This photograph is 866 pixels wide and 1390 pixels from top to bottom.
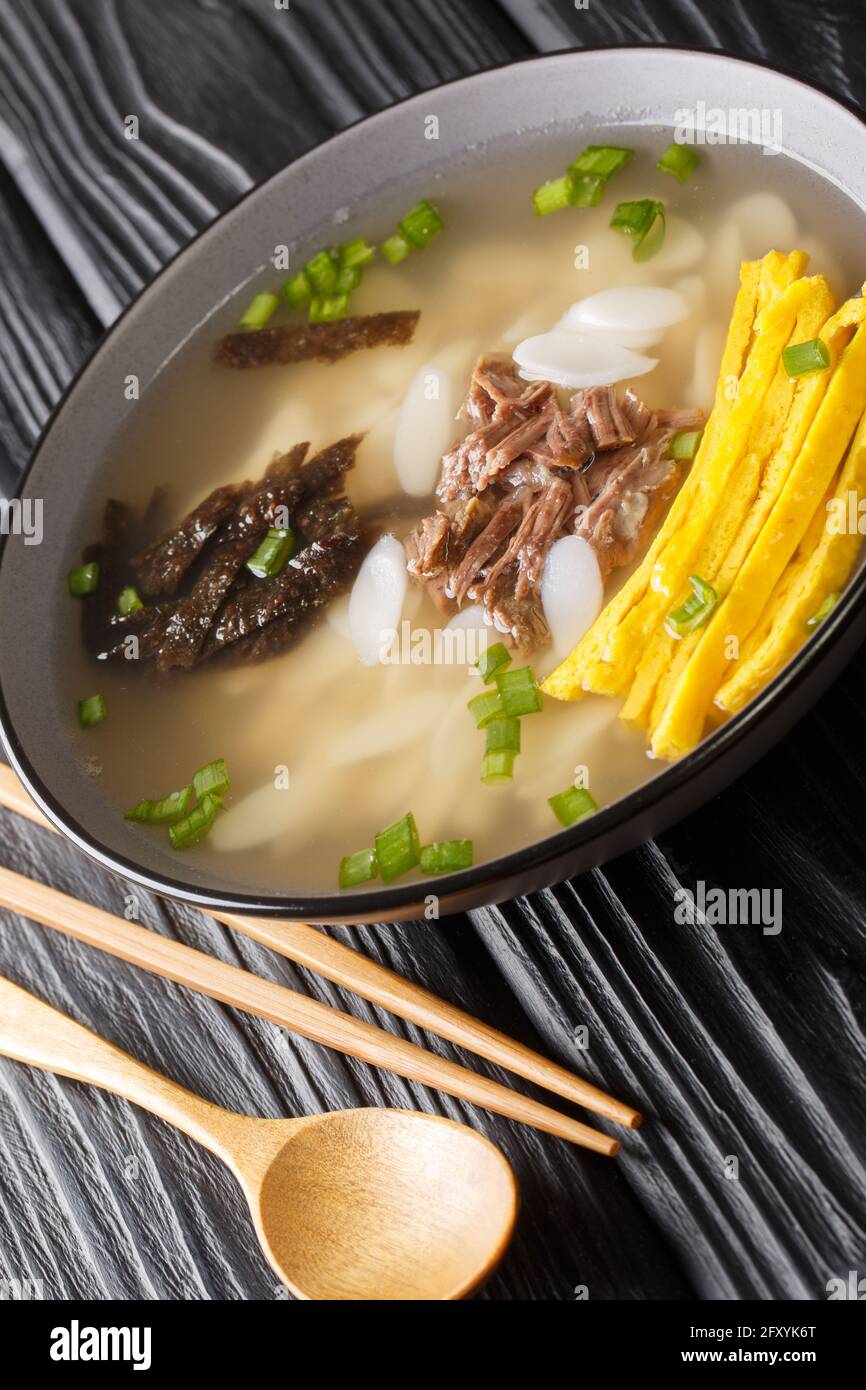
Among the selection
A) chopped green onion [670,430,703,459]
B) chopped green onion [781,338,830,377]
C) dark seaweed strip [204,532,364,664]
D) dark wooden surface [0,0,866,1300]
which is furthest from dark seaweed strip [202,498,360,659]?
chopped green onion [781,338,830,377]

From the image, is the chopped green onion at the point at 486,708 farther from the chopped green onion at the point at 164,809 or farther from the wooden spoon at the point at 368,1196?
the wooden spoon at the point at 368,1196

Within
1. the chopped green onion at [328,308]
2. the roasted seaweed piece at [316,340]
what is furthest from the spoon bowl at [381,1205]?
the chopped green onion at [328,308]

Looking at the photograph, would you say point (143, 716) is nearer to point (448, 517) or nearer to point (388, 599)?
point (388, 599)

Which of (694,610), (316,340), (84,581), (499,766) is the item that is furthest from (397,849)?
(316,340)

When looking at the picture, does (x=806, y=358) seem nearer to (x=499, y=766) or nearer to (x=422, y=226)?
(x=499, y=766)
